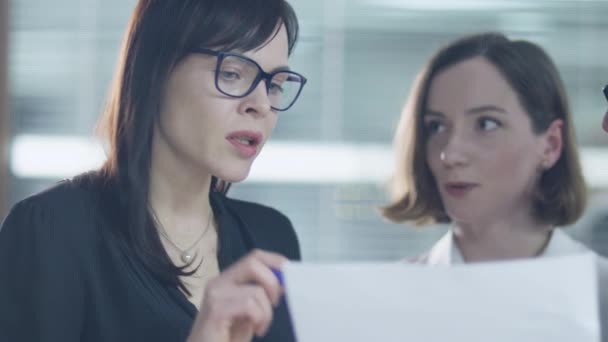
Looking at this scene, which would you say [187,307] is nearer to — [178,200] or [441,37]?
[178,200]

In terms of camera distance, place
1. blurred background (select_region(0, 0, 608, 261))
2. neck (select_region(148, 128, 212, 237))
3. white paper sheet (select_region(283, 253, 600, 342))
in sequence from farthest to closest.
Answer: blurred background (select_region(0, 0, 608, 261))
neck (select_region(148, 128, 212, 237))
white paper sheet (select_region(283, 253, 600, 342))

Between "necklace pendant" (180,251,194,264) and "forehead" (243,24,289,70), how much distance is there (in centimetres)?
29

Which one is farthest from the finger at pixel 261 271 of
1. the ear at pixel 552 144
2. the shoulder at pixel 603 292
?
the ear at pixel 552 144

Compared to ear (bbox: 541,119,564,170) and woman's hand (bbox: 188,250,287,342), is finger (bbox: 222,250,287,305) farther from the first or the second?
ear (bbox: 541,119,564,170)

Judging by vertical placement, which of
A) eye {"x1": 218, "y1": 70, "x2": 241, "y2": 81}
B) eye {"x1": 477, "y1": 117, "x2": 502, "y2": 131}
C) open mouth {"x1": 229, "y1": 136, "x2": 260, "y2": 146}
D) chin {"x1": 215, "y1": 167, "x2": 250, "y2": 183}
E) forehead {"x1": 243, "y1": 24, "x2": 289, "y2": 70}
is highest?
forehead {"x1": 243, "y1": 24, "x2": 289, "y2": 70}

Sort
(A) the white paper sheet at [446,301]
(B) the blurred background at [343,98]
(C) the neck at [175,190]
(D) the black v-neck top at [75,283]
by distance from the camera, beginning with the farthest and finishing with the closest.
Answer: (B) the blurred background at [343,98], (C) the neck at [175,190], (D) the black v-neck top at [75,283], (A) the white paper sheet at [446,301]

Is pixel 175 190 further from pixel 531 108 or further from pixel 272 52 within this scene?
pixel 531 108

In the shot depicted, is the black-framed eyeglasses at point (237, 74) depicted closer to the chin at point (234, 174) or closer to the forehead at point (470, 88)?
the chin at point (234, 174)

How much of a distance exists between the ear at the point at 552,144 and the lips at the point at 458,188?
14 cm

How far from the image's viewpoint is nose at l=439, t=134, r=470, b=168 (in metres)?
1.28

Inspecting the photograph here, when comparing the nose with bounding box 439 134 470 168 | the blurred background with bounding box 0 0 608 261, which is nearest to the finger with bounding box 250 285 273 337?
the nose with bounding box 439 134 470 168

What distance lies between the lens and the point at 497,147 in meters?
1.28

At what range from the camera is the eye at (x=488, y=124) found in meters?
1.28

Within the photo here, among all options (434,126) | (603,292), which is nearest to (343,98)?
(434,126)
